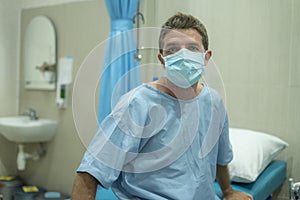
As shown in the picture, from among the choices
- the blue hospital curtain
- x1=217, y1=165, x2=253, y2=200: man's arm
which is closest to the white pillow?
x1=217, y1=165, x2=253, y2=200: man's arm

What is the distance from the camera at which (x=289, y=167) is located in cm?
172

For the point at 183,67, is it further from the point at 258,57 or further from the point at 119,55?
the point at 119,55

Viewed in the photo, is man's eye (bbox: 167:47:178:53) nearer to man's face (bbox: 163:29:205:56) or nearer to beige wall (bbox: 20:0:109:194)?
man's face (bbox: 163:29:205:56)

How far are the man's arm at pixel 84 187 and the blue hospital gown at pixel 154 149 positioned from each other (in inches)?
0.8

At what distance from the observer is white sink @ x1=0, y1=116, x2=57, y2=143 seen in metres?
2.74

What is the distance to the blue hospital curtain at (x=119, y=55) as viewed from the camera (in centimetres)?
177

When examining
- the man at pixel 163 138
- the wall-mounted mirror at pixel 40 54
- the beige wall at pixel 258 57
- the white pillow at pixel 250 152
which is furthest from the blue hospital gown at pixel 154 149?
the wall-mounted mirror at pixel 40 54

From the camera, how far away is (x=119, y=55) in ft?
6.34

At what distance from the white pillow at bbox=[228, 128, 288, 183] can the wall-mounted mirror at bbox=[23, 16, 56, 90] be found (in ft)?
5.83

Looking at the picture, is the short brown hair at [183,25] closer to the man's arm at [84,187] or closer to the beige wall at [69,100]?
the man's arm at [84,187]

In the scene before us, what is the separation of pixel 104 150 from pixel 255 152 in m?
0.89

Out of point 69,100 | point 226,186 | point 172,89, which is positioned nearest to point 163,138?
point 172,89

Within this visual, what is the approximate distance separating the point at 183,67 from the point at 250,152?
0.75 m

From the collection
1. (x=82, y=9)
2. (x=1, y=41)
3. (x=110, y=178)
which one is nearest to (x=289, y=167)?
(x=110, y=178)
